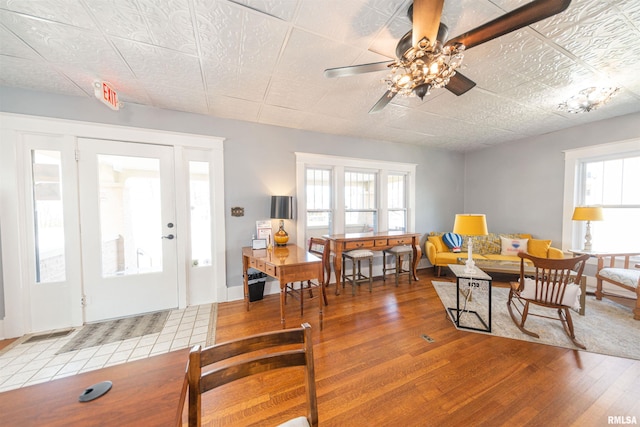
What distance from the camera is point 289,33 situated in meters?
1.60

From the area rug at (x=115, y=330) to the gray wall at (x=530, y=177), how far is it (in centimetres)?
616

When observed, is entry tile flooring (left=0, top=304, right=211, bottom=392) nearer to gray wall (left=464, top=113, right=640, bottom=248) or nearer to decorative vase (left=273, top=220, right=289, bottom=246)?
decorative vase (left=273, top=220, right=289, bottom=246)

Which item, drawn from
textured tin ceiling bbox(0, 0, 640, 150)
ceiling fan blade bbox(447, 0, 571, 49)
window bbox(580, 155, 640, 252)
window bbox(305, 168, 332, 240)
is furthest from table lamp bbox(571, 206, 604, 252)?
window bbox(305, 168, 332, 240)

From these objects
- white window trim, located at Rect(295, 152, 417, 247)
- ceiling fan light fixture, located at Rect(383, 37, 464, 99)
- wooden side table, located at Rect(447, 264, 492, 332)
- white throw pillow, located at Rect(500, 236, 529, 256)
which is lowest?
wooden side table, located at Rect(447, 264, 492, 332)

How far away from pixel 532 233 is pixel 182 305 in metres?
6.10

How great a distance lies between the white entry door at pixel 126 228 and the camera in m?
2.48

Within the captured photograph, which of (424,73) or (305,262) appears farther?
(305,262)

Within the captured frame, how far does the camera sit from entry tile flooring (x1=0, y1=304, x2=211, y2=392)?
5.66 feet

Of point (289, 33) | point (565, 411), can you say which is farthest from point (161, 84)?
point (565, 411)

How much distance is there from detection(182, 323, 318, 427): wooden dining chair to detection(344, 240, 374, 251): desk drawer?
8.48 feet

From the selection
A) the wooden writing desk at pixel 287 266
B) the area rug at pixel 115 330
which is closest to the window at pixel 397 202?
the wooden writing desk at pixel 287 266

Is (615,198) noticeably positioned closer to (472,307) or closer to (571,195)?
(571,195)

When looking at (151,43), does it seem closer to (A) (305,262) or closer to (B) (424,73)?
(B) (424,73)

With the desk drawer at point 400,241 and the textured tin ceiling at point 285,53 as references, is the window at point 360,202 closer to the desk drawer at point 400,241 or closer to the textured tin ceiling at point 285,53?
the desk drawer at point 400,241
